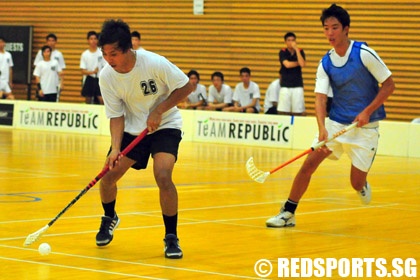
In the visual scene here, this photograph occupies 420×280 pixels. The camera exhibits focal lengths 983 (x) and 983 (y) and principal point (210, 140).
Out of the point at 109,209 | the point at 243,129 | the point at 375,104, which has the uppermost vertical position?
the point at 243,129

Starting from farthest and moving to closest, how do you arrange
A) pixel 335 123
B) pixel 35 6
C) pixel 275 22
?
pixel 35 6 → pixel 275 22 → pixel 335 123

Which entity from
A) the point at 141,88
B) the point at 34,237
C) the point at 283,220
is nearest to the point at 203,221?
the point at 283,220

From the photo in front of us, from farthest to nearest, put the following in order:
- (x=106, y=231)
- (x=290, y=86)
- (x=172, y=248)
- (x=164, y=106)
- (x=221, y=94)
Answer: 1. (x=221, y=94)
2. (x=290, y=86)
3. (x=106, y=231)
4. (x=164, y=106)
5. (x=172, y=248)

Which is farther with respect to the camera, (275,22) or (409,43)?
(275,22)

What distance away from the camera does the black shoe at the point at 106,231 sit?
735 centimetres

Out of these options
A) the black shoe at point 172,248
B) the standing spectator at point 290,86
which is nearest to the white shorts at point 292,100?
the standing spectator at point 290,86

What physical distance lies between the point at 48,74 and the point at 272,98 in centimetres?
590

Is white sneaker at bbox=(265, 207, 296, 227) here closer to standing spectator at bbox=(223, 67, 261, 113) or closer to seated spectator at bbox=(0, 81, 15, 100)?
standing spectator at bbox=(223, 67, 261, 113)

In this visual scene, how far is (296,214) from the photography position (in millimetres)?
9547

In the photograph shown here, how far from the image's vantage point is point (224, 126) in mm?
20031

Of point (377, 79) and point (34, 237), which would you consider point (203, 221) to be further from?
point (34, 237)

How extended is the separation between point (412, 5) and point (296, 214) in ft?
40.2

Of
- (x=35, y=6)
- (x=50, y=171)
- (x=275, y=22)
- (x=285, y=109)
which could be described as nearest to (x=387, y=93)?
(x=50, y=171)

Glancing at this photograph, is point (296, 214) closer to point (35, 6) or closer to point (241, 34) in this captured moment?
point (241, 34)
